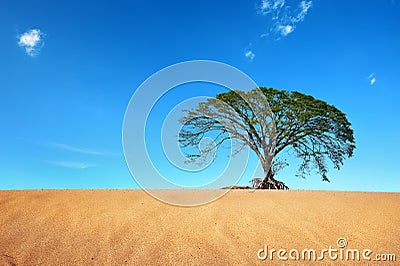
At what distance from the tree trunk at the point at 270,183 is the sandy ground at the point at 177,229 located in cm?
880

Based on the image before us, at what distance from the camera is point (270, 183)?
1842 centimetres

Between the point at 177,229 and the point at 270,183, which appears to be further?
the point at 270,183

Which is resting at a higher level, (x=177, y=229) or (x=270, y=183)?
(x=270, y=183)

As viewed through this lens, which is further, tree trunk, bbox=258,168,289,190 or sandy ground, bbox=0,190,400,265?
tree trunk, bbox=258,168,289,190

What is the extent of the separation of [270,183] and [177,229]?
40.9 feet

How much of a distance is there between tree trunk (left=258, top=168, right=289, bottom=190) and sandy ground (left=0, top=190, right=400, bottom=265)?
880cm

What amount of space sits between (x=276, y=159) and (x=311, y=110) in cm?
362

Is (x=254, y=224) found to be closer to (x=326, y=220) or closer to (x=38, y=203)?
(x=326, y=220)

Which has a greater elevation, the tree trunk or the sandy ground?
the tree trunk

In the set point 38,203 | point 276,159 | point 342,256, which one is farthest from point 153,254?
point 276,159

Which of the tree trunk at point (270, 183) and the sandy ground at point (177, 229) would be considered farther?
the tree trunk at point (270, 183)

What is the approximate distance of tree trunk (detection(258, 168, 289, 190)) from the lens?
18188 mm

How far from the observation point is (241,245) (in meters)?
6.37

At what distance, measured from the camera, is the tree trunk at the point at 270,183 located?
18188mm
